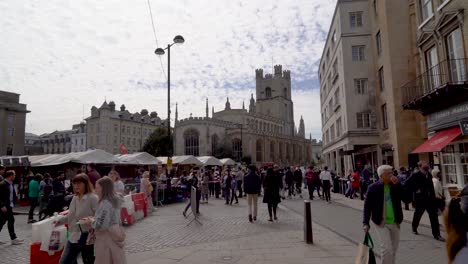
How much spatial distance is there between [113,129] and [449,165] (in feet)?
238

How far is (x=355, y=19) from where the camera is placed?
2478cm

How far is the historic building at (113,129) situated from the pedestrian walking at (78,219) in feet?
228

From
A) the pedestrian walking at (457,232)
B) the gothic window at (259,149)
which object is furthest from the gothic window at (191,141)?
the pedestrian walking at (457,232)

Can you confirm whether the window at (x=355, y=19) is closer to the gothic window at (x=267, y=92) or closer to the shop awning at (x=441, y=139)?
the shop awning at (x=441, y=139)

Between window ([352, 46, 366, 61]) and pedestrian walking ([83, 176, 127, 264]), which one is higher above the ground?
window ([352, 46, 366, 61])

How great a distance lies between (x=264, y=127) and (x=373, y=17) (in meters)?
71.5

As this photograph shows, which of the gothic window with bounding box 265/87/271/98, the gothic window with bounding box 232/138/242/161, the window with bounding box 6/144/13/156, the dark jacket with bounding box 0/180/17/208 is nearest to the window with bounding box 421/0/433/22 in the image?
the dark jacket with bounding box 0/180/17/208

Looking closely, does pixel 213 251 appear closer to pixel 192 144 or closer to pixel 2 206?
pixel 2 206

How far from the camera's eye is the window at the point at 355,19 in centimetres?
2466

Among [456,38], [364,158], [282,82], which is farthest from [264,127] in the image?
[456,38]

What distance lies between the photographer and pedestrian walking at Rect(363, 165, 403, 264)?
488 cm

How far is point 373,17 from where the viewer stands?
75.6 feet

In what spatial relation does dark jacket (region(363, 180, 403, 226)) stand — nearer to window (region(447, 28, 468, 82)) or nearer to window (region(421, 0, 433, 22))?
window (region(447, 28, 468, 82))

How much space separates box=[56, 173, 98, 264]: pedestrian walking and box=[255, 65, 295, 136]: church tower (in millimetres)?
93789
